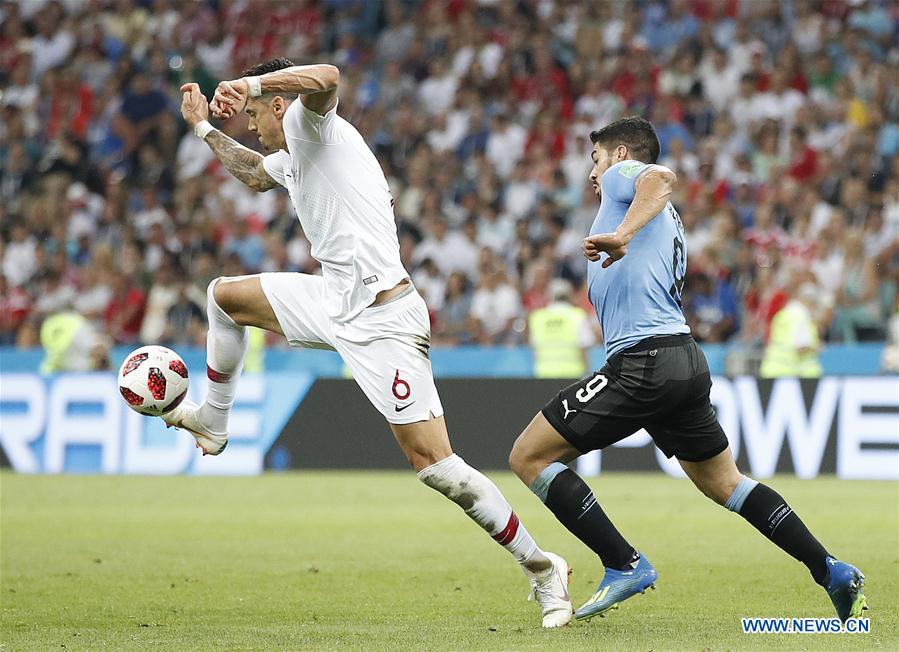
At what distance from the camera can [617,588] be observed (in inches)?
258

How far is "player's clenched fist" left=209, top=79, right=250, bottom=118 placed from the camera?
604 cm

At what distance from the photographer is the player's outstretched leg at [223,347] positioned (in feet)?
24.0

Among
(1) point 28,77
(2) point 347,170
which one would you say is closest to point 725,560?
(2) point 347,170

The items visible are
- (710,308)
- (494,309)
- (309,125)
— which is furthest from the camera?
(494,309)

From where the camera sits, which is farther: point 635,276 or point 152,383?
point 152,383

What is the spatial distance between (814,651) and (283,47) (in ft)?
60.7

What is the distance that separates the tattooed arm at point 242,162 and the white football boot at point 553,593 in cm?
246

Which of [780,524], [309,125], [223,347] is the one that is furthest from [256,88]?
[780,524]

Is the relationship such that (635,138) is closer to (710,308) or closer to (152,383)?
(152,383)

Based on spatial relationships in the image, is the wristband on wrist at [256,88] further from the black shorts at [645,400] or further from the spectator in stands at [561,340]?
the spectator in stands at [561,340]

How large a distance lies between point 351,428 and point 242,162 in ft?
28.2

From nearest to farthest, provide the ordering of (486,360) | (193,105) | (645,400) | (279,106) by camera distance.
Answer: (645,400) → (279,106) → (193,105) → (486,360)

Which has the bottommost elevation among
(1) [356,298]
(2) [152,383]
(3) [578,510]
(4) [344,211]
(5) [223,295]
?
(3) [578,510]

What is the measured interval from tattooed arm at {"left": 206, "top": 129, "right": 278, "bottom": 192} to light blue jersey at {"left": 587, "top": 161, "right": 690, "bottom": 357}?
195 cm
